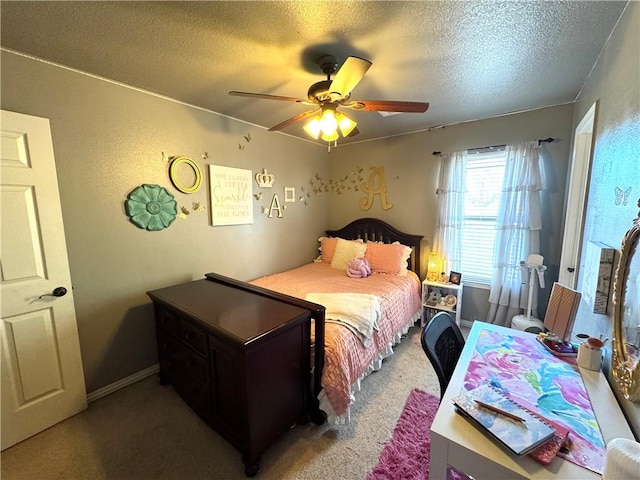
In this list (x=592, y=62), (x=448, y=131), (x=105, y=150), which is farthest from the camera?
(x=448, y=131)

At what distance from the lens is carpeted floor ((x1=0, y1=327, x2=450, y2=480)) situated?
1.49m

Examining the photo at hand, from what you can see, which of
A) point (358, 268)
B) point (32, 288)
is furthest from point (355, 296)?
point (32, 288)

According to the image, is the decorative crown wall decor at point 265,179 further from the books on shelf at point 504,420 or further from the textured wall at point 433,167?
the books on shelf at point 504,420

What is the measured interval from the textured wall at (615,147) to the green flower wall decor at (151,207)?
289cm

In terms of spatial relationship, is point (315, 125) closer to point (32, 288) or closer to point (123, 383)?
point (32, 288)

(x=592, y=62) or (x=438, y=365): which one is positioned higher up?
(x=592, y=62)

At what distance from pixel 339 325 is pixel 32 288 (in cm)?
A: 201

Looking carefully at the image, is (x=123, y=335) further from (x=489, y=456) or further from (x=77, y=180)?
(x=489, y=456)

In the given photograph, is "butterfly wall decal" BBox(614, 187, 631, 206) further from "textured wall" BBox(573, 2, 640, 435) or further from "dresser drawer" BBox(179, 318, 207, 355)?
"dresser drawer" BBox(179, 318, 207, 355)

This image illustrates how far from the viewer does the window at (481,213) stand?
2877mm

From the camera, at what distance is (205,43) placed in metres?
1.56

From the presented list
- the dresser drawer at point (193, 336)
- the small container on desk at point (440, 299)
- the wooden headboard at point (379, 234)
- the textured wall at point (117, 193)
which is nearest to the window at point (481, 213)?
the small container on desk at point (440, 299)

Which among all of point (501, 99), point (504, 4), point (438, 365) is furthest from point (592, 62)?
point (438, 365)

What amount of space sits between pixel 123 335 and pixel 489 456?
2545 millimetres
